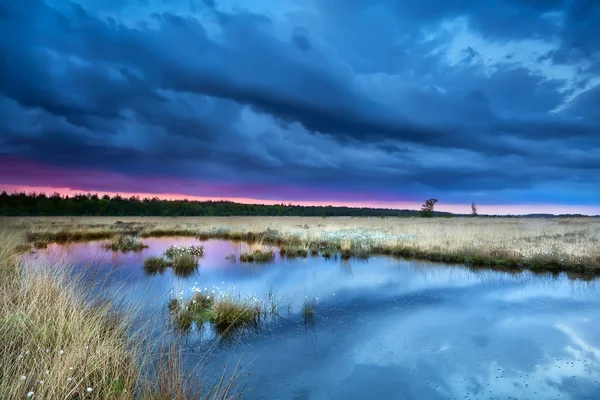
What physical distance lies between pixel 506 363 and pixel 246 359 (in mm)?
5023

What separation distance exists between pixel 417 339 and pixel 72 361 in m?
6.69

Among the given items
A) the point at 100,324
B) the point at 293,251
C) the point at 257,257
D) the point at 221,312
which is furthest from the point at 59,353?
the point at 293,251

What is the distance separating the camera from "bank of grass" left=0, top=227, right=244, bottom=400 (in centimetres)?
384

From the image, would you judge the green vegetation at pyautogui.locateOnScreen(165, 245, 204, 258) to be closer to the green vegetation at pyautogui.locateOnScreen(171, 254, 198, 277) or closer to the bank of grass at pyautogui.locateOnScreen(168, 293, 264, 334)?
the green vegetation at pyautogui.locateOnScreen(171, 254, 198, 277)

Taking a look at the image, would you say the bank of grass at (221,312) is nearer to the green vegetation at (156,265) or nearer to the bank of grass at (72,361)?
the bank of grass at (72,361)

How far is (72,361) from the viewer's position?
4254 mm

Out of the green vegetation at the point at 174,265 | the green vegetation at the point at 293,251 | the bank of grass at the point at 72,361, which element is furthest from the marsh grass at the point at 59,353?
the green vegetation at the point at 293,251

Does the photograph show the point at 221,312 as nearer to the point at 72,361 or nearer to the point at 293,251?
the point at 72,361

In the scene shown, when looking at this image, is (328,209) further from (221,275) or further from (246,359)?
(246,359)

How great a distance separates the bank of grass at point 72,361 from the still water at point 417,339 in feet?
3.53

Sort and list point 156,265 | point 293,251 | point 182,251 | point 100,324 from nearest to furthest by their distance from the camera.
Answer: point 100,324 < point 156,265 < point 182,251 < point 293,251

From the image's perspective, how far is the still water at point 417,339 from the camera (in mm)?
5793

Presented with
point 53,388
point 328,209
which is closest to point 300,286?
point 53,388

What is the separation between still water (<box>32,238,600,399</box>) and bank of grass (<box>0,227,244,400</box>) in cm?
108
